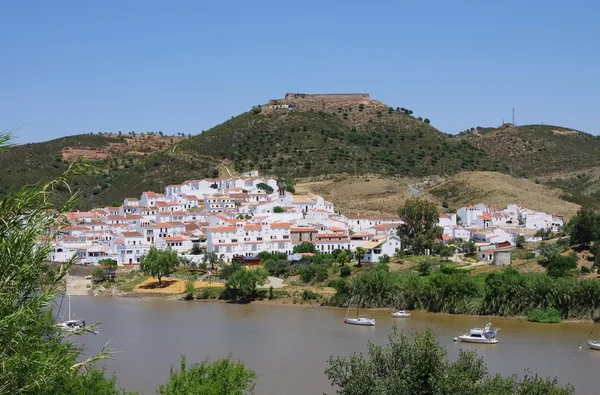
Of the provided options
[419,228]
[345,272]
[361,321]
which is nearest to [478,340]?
[361,321]

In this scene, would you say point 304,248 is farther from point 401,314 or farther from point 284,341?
point 284,341

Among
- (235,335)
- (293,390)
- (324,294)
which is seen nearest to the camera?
(293,390)

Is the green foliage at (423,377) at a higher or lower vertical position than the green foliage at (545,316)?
higher

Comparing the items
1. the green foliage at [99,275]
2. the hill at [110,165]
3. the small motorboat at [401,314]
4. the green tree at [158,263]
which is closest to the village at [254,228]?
the green foliage at [99,275]

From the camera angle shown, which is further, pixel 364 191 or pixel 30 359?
pixel 364 191

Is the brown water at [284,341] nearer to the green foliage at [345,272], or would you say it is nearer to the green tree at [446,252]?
the green foliage at [345,272]

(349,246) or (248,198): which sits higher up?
(248,198)

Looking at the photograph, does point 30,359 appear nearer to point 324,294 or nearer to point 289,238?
point 324,294

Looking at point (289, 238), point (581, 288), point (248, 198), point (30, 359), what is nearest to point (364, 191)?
point (248, 198)

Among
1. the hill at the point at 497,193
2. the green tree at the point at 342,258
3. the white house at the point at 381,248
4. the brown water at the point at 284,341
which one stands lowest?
the brown water at the point at 284,341
